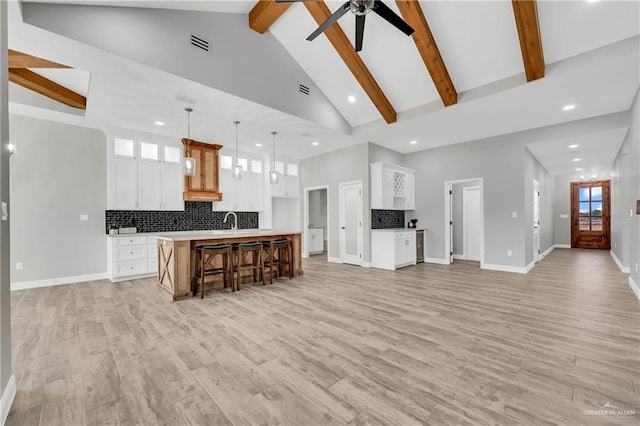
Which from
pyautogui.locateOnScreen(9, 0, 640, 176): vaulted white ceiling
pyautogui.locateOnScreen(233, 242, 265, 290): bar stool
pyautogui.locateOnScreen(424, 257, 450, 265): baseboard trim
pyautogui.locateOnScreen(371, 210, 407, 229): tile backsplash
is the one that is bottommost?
pyautogui.locateOnScreen(424, 257, 450, 265): baseboard trim

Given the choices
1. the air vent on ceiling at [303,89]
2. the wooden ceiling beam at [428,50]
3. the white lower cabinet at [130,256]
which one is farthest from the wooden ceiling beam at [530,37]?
the white lower cabinet at [130,256]

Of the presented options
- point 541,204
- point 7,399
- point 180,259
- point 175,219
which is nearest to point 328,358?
point 7,399

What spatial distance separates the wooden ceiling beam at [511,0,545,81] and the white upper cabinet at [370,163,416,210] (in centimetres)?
316

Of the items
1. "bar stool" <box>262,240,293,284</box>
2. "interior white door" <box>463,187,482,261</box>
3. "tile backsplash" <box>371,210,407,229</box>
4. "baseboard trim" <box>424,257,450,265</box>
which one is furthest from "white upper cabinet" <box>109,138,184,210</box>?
"interior white door" <box>463,187,482,261</box>

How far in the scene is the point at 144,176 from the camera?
5.54 metres

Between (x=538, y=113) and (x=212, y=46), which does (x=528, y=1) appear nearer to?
(x=538, y=113)

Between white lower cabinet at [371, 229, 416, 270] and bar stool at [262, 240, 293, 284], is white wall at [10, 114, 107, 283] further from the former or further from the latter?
white lower cabinet at [371, 229, 416, 270]

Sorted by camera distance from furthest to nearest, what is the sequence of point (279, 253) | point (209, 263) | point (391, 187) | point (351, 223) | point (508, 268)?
point (351, 223) → point (391, 187) → point (508, 268) → point (279, 253) → point (209, 263)

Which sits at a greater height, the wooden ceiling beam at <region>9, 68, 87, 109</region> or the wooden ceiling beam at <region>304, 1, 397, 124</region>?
the wooden ceiling beam at <region>304, 1, 397, 124</region>

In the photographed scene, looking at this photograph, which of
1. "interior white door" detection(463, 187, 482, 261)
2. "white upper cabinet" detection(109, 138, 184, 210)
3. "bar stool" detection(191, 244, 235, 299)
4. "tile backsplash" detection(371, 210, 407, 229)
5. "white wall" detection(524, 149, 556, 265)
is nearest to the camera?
"bar stool" detection(191, 244, 235, 299)

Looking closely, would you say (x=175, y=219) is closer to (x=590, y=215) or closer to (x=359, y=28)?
(x=359, y=28)

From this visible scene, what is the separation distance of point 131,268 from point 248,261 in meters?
2.27

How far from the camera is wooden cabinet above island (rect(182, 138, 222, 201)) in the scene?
19.7ft

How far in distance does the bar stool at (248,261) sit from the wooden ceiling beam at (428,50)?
392cm
